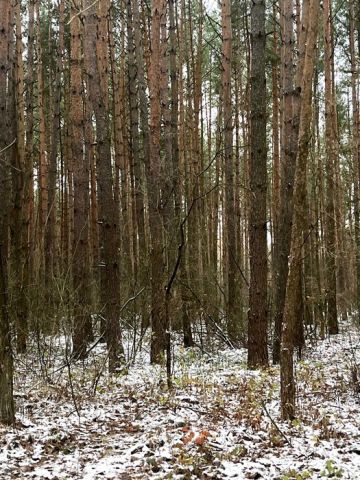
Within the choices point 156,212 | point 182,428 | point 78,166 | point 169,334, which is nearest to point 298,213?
point 182,428

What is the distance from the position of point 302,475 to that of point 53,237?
449 inches

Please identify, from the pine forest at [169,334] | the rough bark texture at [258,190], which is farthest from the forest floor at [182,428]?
the rough bark texture at [258,190]

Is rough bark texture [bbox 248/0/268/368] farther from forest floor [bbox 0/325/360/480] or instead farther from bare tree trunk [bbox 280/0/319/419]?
bare tree trunk [bbox 280/0/319/419]

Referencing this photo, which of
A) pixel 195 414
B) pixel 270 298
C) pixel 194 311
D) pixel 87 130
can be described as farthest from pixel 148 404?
pixel 87 130

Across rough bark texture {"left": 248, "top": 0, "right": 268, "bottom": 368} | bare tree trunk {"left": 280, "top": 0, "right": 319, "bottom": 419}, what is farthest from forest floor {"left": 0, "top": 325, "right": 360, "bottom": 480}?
rough bark texture {"left": 248, "top": 0, "right": 268, "bottom": 368}

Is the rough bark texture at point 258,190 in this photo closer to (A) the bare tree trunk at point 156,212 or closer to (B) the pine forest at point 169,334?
(B) the pine forest at point 169,334

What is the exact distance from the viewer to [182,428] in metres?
4.87

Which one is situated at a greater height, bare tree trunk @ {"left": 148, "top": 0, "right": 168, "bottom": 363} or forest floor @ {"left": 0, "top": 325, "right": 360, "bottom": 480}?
bare tree trunk @ {"left": 148, "top": 0, "right": 168, "bottom": 363}

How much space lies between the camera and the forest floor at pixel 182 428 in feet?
13.2

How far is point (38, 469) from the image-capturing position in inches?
160

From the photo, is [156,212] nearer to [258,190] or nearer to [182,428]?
[258,190]

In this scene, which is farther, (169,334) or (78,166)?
(78,166)

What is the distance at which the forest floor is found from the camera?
4.04 m

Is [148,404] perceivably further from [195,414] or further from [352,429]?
[352,429]
